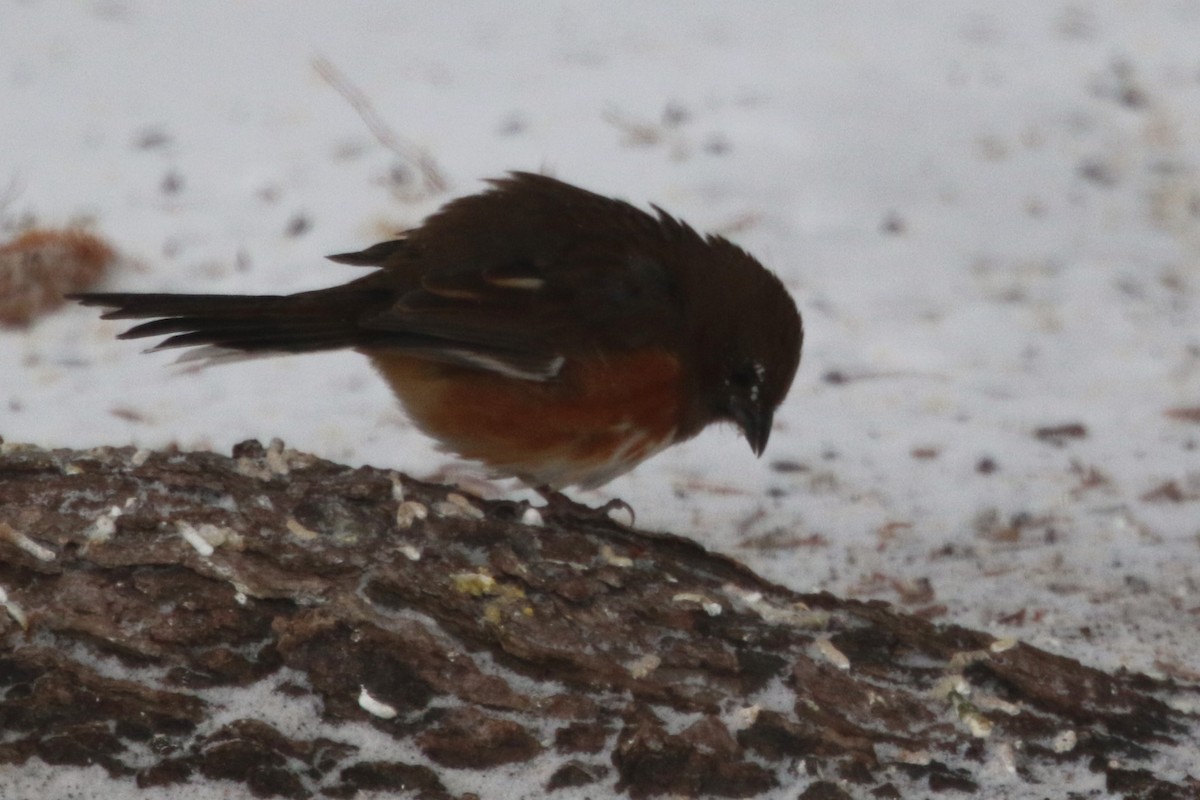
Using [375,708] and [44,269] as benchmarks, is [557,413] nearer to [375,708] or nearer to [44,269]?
[375,708]

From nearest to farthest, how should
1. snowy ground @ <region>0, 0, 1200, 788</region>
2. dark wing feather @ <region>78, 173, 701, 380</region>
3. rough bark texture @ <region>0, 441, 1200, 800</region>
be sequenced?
1. rough bark texture @ <region>0, 441, 1200, 800</region>
2. dark wing feather @ <region>78, 173, 701, 380</region>
3. snowy ground @ <region>0, 0, 1200, 788</region>

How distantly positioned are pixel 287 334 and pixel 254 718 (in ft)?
3.74

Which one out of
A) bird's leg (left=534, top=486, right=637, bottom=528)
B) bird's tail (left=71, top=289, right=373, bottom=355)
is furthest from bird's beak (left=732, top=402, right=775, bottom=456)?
bird's tail (left=71, top=289, right=373, bottom=355)

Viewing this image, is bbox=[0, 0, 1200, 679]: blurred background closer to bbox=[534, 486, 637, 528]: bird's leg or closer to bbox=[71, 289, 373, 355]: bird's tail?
bbox=[534, 486, 637, 528]: bird's leg

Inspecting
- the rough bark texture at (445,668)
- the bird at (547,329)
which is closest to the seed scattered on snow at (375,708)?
the rough bark texture at (445,668)

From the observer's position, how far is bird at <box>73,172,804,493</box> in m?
3.83

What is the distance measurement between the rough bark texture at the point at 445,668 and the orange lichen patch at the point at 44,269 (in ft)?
9.53

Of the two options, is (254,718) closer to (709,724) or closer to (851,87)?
(709,724)

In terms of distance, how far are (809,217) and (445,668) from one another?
14.1 ft

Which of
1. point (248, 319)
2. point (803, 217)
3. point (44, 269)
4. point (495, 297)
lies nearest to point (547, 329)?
point (495, 297)

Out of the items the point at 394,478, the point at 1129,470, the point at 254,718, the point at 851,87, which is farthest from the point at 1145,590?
the point at 851,87

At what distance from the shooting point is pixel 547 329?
3.89 m

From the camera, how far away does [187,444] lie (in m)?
5.09

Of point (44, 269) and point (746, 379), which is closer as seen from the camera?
point (746, 379)
